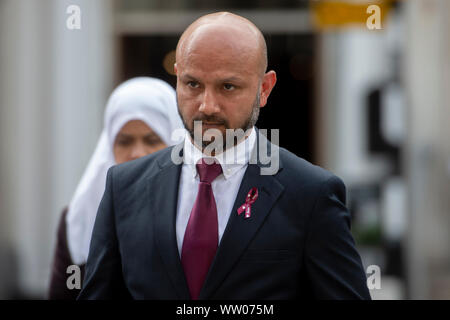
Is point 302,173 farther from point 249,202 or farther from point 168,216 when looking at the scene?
point 168,216

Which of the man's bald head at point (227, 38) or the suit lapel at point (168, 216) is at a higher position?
the man's bald head at point (227, 38)

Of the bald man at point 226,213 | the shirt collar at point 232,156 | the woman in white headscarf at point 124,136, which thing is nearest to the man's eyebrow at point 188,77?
the bald man at point 226,213

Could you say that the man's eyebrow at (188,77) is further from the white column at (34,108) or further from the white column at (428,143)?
the white column at (34,108)

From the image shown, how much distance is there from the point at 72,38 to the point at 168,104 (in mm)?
4610

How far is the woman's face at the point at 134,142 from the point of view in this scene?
1.96 m

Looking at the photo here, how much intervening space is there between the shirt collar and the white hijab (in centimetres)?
34

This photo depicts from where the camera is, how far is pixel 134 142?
6.58 feet

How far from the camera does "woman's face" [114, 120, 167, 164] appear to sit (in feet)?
6.45

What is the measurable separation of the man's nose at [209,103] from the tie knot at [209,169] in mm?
145

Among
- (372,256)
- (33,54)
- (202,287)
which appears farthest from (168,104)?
(33,54)

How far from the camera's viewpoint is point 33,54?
6770 mm

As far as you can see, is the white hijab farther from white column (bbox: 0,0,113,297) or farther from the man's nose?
white column (bbox: 0,0,113,297)

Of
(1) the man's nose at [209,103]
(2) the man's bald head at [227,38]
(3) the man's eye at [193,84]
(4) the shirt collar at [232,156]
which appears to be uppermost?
(2) the man's bald head at [227,38]

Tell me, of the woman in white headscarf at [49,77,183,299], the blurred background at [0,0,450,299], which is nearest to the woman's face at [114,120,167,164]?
the woman in white headscarf at [49,77,183,299]
